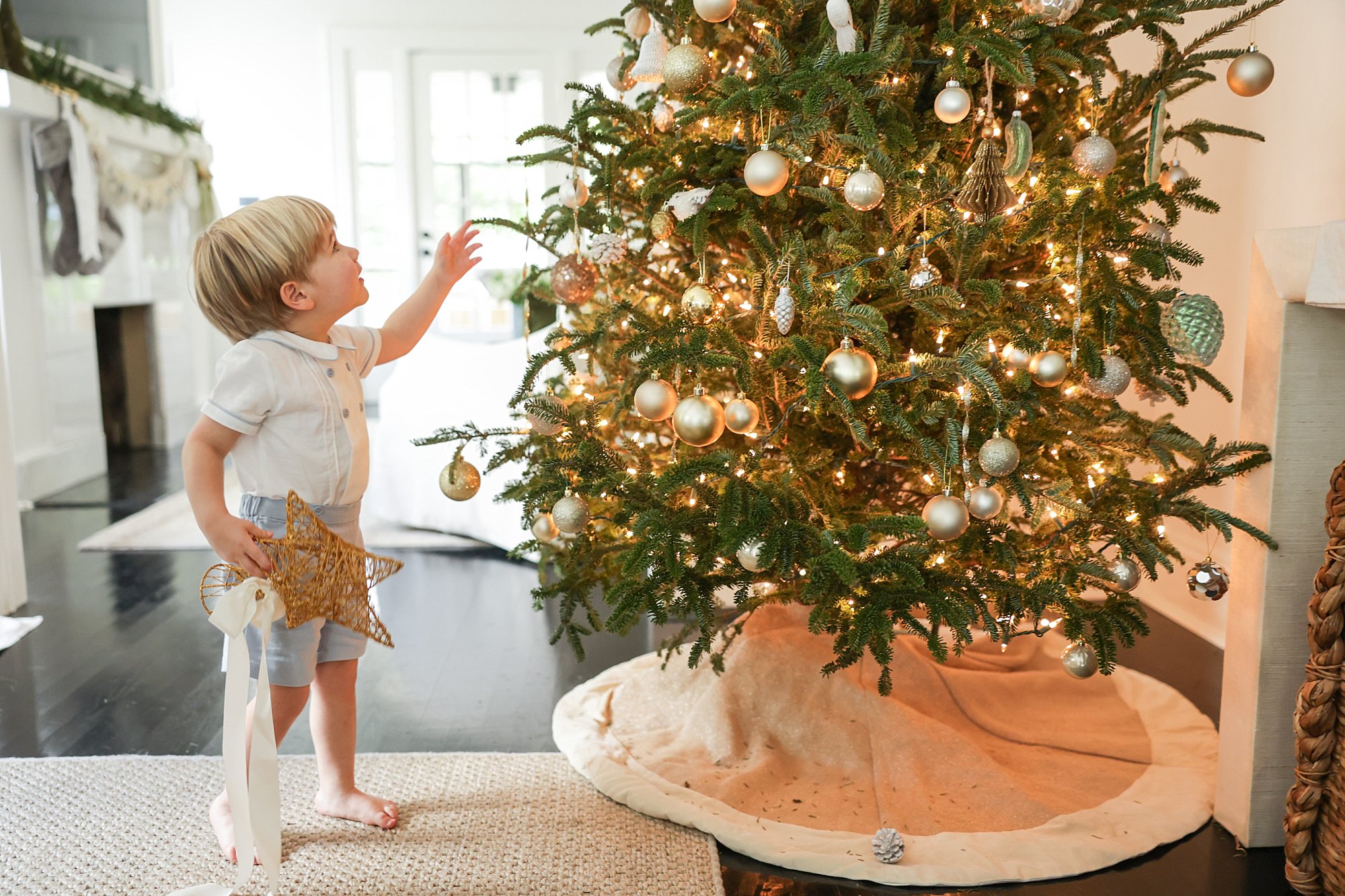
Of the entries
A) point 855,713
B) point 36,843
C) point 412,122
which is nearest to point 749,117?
point 855,713

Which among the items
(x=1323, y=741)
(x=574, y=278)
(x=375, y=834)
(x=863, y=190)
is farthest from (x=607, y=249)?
(x=1323, y=741)

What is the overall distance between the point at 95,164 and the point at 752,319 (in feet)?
13.4

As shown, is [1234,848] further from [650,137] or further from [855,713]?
[650,137]

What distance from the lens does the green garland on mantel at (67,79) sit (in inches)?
153

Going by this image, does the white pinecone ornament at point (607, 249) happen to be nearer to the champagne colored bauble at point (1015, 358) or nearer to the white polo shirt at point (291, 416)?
the white polo shirt at point (291, 416)

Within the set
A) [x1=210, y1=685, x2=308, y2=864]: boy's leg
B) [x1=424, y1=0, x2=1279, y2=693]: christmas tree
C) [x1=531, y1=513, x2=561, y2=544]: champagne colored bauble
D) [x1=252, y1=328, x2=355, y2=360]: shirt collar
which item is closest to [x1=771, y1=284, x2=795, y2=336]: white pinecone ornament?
[x1=424, y1=0, x2=1279, y2=693]: christmas tree

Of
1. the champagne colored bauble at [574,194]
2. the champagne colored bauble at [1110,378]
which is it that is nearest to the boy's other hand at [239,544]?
the champagne colored bauble at [574,194]

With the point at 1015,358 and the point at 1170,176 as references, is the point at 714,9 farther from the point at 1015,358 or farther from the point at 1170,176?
the point at 1170,176

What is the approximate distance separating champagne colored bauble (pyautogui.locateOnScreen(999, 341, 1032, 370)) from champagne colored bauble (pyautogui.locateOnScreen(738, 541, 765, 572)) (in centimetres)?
42

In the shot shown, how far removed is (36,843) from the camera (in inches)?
59.4

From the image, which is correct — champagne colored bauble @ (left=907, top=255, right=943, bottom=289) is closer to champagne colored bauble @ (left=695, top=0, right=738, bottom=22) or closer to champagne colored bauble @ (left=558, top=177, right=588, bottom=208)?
champagne colored bauble @ (left=695, top=0, right=738, bottom=22)

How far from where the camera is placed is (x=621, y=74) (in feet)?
5.63

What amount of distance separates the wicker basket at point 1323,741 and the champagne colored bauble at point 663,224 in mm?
945

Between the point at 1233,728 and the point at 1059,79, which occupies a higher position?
the point at 1059,79
